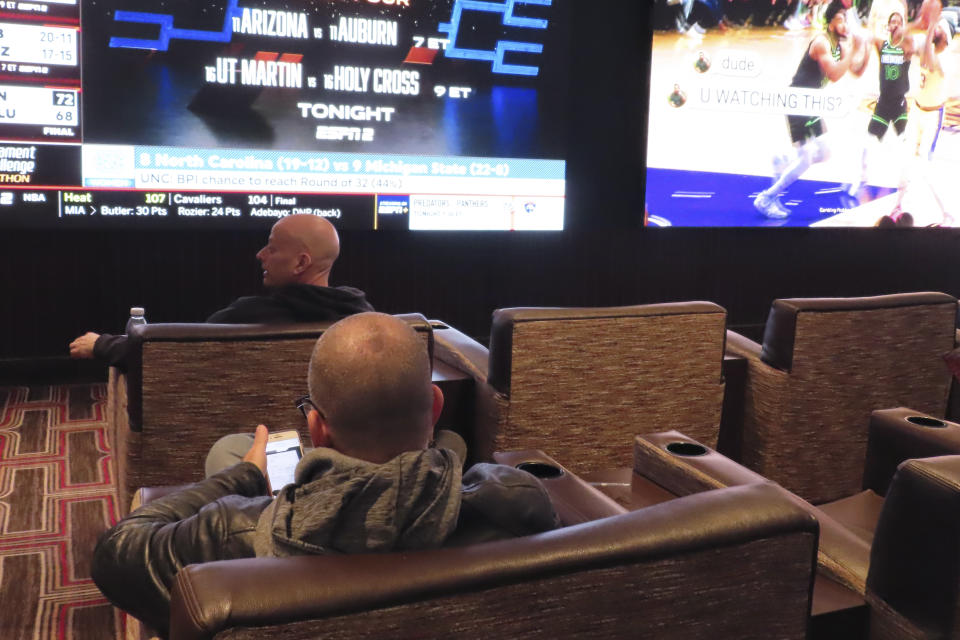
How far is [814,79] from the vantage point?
225 inches

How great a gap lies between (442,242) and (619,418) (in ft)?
9.15

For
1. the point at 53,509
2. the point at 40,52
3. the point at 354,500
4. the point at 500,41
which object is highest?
the point at 500,41

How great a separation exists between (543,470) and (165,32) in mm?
3416

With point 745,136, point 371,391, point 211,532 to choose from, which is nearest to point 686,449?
point 371,391

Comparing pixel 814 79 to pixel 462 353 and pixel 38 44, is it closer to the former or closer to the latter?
pixel 462 353

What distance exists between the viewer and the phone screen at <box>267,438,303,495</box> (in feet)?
5.10

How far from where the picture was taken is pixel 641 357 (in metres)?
2.61

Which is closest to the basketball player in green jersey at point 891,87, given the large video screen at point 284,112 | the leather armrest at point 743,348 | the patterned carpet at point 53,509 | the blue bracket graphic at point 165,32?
the large video screen at point 284,112

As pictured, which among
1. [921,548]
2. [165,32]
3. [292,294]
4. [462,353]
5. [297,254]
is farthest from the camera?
[165,32]

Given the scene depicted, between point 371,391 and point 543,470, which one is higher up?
point 371,391

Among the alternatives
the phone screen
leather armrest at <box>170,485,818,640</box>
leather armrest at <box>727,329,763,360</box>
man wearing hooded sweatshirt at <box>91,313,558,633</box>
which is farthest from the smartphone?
leather armrest at <box>727,329,763,360</box>

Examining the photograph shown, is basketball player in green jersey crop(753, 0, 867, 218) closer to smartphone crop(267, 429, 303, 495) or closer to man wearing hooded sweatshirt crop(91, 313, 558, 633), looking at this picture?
smartphone crop(267, 429, 303, 495)

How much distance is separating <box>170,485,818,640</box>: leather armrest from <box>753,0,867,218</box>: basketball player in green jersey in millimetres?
5002

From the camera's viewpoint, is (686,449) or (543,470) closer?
(543,470)
